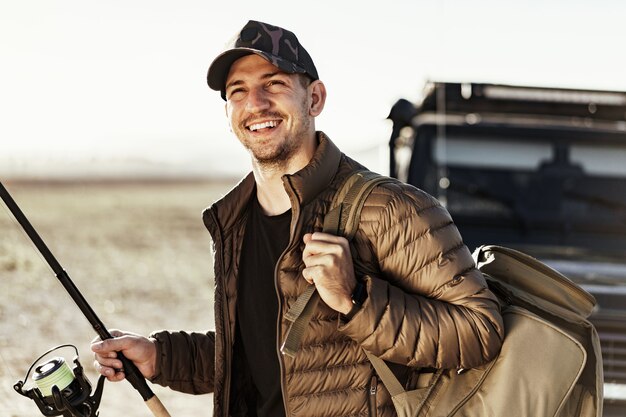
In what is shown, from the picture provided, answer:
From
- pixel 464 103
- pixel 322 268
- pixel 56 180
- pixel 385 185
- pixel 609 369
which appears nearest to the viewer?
pixel 322 268

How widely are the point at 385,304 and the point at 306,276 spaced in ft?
0.69

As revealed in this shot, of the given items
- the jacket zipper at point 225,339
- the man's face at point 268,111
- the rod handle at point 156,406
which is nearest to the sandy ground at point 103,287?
the rod handle at point 156,406

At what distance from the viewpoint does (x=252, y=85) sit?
9.61 feet

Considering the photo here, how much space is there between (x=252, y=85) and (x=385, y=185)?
1.66 ft

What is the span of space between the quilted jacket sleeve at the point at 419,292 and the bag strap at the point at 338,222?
25 mm

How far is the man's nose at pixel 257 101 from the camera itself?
287 cm

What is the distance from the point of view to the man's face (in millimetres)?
2889

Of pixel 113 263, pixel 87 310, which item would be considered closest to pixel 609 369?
pixel 87 310

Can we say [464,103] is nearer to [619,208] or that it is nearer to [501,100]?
[501,100]

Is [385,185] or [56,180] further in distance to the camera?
[56,180]

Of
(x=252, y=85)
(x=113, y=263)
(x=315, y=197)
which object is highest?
→ (x=252, y=85)

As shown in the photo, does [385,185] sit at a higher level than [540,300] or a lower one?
higher

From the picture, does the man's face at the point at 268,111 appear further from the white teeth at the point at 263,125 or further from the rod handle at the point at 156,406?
the rod handle at the point at 156,406

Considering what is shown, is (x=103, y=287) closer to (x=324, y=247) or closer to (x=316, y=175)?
(x=316, y=175)
